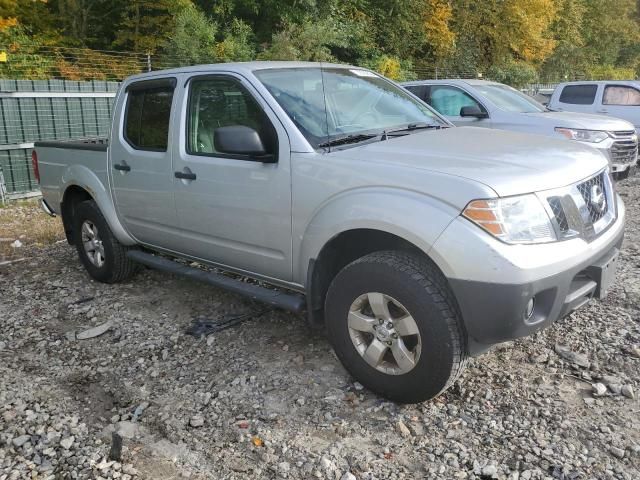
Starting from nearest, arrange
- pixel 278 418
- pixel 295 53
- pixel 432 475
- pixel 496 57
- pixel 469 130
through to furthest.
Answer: pixel 432 475, pixel 278 418, pixel 469 130, pixel 295 53, pixel 496 57

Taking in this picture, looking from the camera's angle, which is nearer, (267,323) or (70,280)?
(267,323)

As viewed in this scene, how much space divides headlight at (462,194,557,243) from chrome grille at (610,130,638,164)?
6.66 m

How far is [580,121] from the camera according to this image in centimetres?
851

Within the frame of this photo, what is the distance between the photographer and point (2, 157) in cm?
941

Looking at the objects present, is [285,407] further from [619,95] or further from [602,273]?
[619,95]

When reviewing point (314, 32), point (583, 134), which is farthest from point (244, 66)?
point (314, 32)

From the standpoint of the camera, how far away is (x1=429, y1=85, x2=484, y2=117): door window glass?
8.96m

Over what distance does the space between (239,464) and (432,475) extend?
0.91 m

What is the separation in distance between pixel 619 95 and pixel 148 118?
11219 mm

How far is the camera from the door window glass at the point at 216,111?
12.3 ft

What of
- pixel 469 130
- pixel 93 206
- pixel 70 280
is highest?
pixel 469 130

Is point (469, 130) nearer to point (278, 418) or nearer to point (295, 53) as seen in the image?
point (278, 418)

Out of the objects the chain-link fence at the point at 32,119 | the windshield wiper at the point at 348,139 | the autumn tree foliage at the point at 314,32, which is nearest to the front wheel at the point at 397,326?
the windshield wiper at the point at 348,139

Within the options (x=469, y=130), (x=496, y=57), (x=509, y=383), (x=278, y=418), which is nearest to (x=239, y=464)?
(x=278, y=418)
